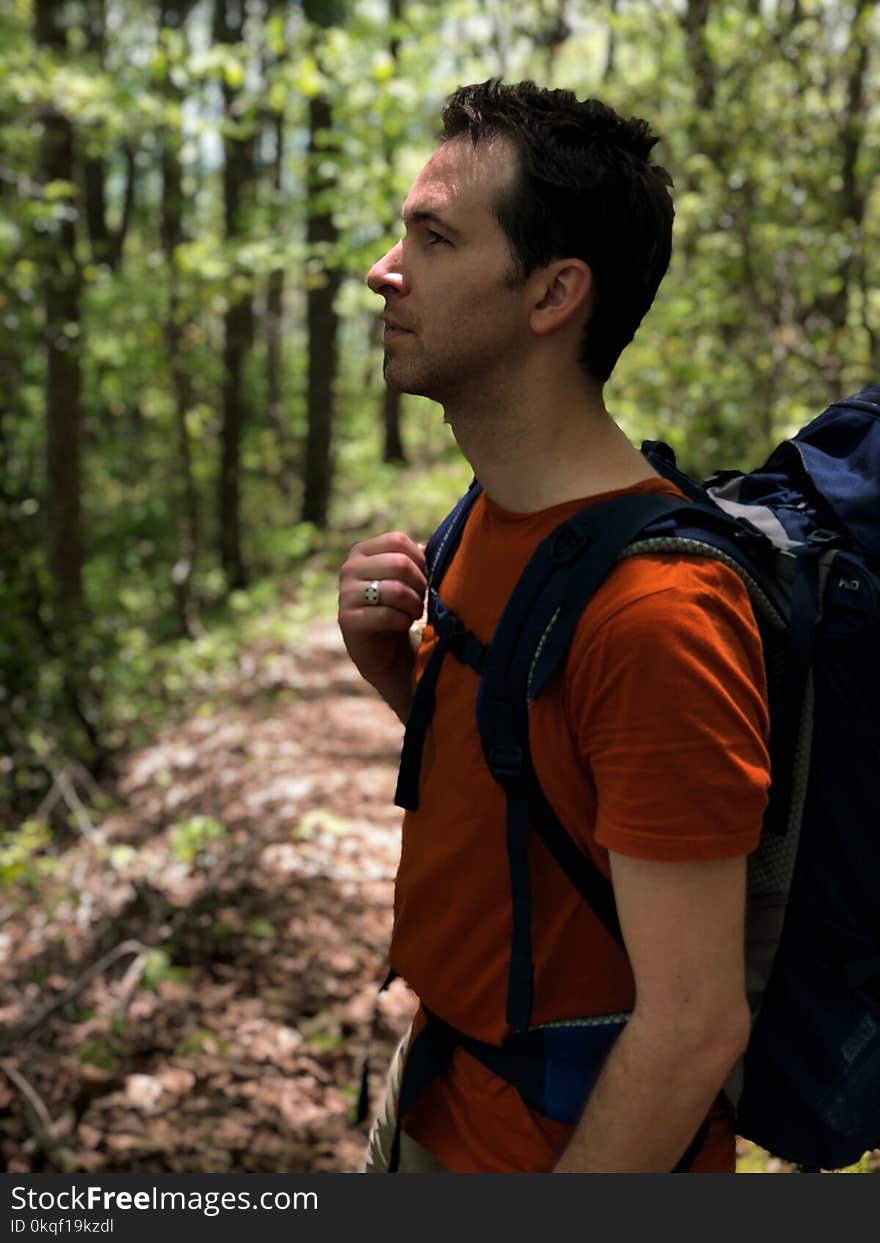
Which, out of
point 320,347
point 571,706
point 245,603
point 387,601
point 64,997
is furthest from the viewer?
point 320,347

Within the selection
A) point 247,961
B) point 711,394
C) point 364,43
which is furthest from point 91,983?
point 364,43

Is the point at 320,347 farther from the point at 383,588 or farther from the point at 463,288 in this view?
the point at 463,288

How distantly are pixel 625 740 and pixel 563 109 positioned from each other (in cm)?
105

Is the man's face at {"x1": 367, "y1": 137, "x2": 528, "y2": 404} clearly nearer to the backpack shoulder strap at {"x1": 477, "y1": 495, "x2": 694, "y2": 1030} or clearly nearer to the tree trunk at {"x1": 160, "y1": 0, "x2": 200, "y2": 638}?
the backpack shoulder strap at {"x1": 477, "y1": 495, "x2": 694, "y2": 1030}

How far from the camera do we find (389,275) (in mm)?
1777

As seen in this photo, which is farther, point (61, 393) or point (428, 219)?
point (61, 393)

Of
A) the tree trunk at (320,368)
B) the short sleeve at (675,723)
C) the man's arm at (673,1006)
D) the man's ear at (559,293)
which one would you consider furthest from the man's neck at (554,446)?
the tree trunk at (320,368)

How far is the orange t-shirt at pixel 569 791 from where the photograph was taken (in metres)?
1.39

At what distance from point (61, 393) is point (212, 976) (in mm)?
7942

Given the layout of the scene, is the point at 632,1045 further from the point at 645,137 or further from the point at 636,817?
the point at 645,137

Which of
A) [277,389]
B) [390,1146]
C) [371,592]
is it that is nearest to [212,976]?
[390,1146]

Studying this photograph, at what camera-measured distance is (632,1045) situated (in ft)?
4.74

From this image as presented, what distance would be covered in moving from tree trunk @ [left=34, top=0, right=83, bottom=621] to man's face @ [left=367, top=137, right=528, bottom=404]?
8060 mm

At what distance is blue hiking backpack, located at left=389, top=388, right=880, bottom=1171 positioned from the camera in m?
1.54
